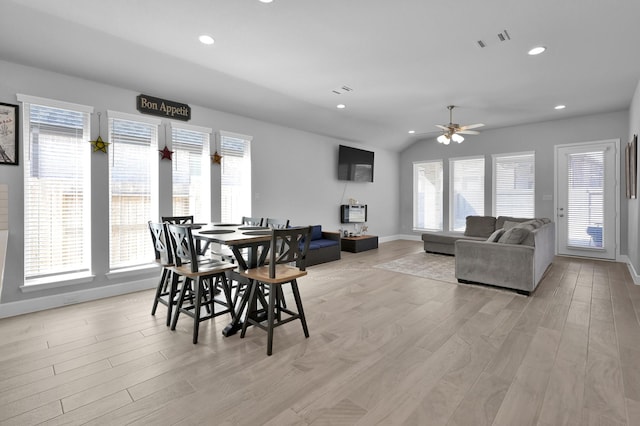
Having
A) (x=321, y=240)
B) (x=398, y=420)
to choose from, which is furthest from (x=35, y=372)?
(x=321, y=240)

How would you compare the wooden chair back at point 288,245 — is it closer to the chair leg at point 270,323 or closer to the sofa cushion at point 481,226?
the chair leg at point 270,323

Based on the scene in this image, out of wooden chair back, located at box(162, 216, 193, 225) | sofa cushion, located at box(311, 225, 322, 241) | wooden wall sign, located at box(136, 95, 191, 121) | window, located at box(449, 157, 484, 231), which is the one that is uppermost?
wooden wall sign, located at box(136, 95, 191, 121)

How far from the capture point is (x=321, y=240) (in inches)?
250

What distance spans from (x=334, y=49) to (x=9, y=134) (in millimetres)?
3548

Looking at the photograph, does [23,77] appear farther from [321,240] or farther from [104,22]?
[321,240]

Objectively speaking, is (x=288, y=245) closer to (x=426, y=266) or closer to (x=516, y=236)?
(x=516, y=236)

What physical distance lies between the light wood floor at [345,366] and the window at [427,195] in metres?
5.07

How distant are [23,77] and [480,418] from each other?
5067 mm

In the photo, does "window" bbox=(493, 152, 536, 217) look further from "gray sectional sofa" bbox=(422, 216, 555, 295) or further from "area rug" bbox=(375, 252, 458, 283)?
"gray sectional sofa" bbox=(422, 216, 555, 295)

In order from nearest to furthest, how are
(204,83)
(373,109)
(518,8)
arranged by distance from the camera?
1. (518,8)
2. (204,83)
3. (373,109)

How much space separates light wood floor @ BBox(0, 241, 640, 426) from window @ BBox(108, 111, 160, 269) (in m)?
0.79

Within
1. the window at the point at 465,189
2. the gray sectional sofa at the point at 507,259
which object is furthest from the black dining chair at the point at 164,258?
the window at the point at 465,189

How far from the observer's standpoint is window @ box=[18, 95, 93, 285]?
343cm

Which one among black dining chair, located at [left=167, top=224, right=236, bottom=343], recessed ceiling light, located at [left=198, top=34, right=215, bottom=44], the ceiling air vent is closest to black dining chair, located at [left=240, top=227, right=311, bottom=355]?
black dining chair, located at [left=167, top=224, right=236, bottom=343]
